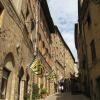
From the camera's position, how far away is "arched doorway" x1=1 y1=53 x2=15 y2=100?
1063cm

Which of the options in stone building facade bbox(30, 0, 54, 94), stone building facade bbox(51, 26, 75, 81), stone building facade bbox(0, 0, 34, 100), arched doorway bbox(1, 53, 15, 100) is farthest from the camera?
stone building facade bbox(51, 26, 75, 81)

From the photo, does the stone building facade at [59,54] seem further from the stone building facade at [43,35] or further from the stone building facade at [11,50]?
the stone building facade at [11,50]

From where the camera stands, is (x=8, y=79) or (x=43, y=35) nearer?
(x=8, y=79)

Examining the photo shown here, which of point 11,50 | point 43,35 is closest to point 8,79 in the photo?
point 11,50

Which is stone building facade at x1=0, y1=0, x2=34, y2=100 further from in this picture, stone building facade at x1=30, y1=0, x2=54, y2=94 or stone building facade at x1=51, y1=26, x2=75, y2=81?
stone building facade at x1=51, y1=26, x2=75, y2=81

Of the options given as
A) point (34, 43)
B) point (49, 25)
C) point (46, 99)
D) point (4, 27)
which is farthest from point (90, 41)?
point (49, 25)

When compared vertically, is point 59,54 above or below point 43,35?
above

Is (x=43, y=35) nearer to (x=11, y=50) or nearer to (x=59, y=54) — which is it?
(x=11, y=50)

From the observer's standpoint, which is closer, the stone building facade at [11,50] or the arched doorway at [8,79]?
the stone building facade at [11,50]

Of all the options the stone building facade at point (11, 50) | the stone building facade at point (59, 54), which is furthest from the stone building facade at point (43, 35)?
the stone building facade at point (11, 50)

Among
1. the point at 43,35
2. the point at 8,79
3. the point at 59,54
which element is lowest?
the point at 8,79

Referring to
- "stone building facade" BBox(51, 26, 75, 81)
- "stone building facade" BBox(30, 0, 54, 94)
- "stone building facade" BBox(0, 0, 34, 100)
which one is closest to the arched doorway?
"stone building facade" BBox(0, 0, 34, 100)

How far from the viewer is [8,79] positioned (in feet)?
37.3

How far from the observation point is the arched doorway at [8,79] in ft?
34.9
